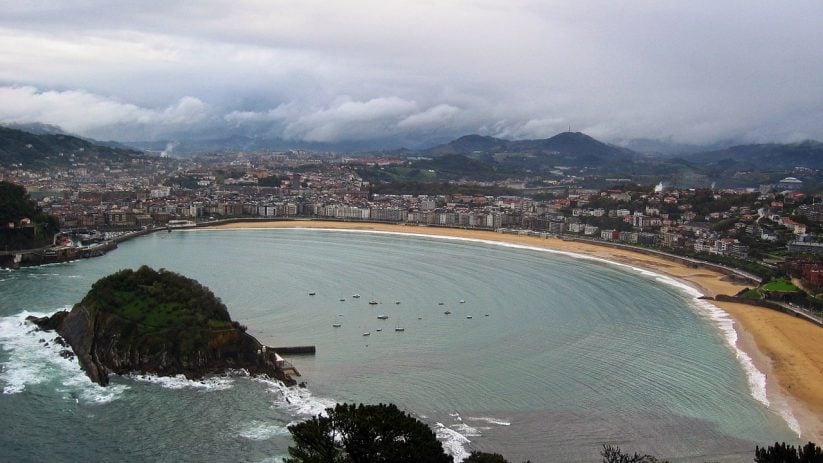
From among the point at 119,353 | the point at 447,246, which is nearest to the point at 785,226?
the point at 447,246

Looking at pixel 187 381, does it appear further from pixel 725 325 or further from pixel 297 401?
pixel 725 325

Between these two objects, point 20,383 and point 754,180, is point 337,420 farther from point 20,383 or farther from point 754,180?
point 754,180

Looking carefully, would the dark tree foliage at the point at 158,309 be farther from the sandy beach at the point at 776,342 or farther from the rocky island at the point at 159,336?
the sandy beach at the point at 776,342

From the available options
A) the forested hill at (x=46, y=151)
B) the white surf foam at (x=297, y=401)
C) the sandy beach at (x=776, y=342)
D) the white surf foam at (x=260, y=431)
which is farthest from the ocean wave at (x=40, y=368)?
the forested hill at (x=46, y=151)

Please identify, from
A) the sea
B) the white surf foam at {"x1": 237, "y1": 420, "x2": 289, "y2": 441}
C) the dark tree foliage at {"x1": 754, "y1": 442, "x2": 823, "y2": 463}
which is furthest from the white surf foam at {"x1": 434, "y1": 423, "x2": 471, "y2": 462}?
the dark tree foliage at {"x1": 754, "y1": 442, "x2": 823, "y2": 463}

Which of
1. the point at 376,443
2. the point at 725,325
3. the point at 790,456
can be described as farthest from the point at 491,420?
the point at 725,325

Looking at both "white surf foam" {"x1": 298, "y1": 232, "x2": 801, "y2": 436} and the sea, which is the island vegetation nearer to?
the sea
